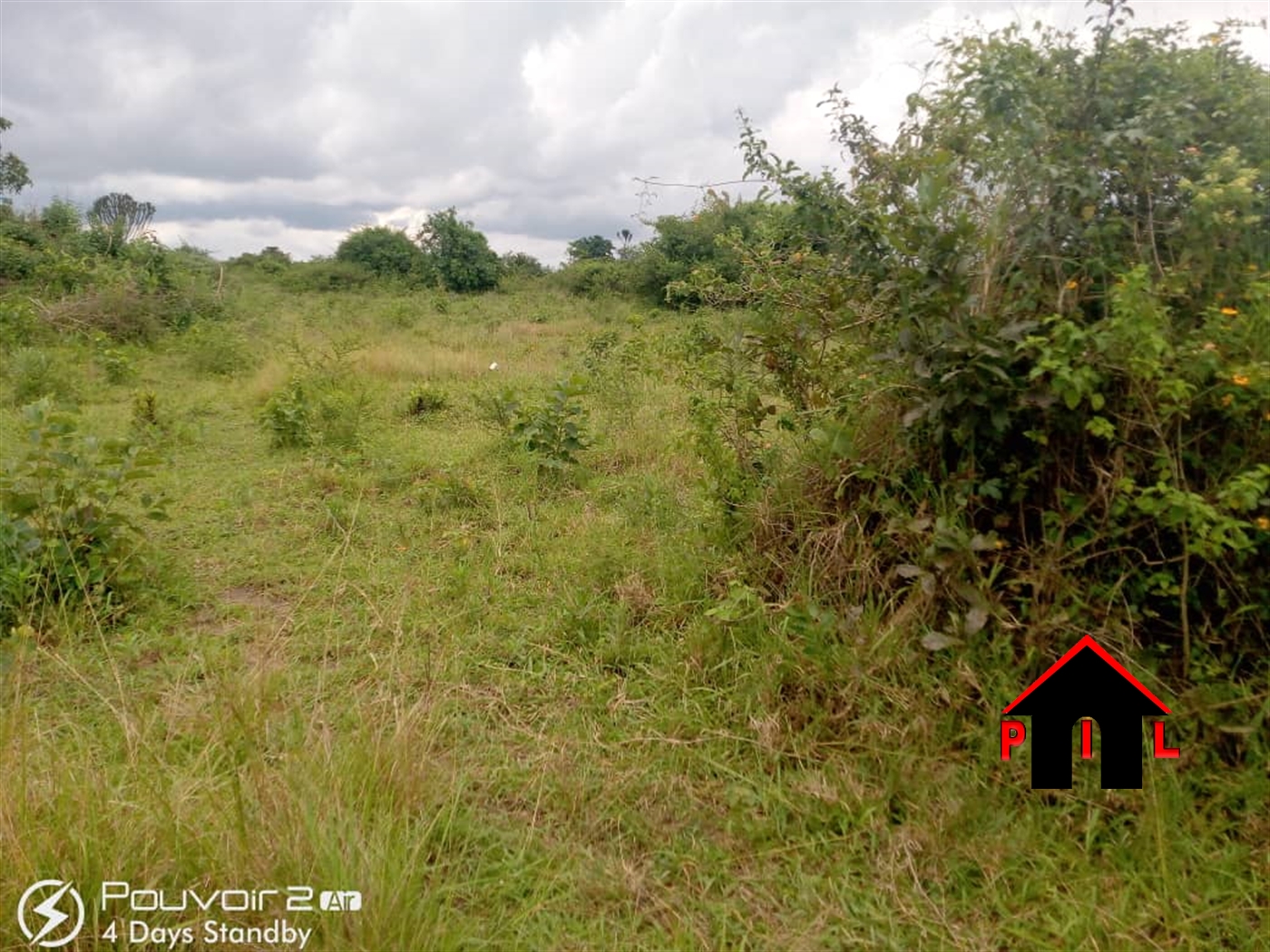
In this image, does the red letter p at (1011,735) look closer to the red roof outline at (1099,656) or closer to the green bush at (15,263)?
the red roof outline at (1099,656)

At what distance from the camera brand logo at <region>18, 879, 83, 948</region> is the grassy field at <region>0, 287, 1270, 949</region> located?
29mm

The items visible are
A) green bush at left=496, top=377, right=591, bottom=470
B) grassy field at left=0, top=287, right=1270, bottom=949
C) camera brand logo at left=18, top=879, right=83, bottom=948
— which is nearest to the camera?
camera brand logo at left=18, top=879, right=83, bottom=948

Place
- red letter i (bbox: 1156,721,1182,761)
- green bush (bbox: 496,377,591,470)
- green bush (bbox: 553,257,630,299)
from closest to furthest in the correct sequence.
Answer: red letter i (bbox: 1156,721,1182,761) < green bush (bbox: 496,377,591,470) < green bush (bbox: 553,257,630,299)

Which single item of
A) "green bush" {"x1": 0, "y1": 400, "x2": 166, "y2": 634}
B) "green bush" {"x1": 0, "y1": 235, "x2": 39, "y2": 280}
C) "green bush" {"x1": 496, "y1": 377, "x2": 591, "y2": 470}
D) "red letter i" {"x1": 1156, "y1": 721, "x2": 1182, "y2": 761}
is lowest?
"red letter i" {"x1": 1156, "y1": 721, "x2": 1182, "y2": 761}

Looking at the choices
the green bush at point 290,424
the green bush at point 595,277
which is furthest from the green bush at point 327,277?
the green bush at point 290,424

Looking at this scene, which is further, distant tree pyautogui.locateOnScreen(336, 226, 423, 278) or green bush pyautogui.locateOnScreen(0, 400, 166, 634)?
distant tree pyautogui.locateOnScreen(336, 226, 423, 278)

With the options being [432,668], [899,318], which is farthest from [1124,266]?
[432,668]

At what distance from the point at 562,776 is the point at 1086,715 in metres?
1.44

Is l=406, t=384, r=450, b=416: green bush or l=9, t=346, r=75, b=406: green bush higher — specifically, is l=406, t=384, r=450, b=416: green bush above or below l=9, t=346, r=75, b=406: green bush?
below

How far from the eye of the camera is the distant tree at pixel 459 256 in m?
23.2

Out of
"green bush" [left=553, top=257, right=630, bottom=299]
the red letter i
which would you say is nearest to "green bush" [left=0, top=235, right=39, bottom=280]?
"green bush" [left=553, top=257, right=630, bottom=299]

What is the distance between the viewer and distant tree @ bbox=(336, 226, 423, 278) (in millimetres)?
24578

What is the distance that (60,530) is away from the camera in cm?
291

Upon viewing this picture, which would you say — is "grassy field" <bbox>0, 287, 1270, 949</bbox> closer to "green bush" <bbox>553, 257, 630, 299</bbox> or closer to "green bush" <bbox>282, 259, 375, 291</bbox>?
"green bush" <bbox>553, 257, 630, 299</bbox>
